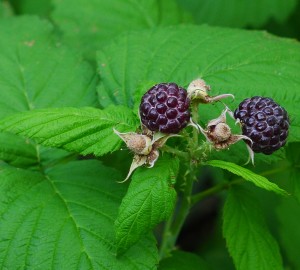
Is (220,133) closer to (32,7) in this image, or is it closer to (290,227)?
(290,227)

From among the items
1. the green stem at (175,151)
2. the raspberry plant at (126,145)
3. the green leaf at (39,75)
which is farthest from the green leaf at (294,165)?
the green leaf at (39,75)

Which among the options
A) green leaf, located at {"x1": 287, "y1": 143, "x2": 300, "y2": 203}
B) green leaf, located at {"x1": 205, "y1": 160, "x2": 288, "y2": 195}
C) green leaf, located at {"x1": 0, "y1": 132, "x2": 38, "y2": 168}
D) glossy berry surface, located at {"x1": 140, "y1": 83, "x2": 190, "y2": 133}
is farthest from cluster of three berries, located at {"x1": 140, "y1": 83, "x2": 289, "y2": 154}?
green leaf, located at {"x1": 0, "y1": 132, "x2": 38, "y2": 168}

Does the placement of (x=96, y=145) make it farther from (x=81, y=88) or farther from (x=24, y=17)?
(x=24, y=17)

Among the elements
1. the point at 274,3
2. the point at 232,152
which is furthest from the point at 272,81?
the point at 274,3

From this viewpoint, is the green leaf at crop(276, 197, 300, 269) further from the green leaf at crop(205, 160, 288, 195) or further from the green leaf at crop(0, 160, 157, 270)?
the green leaf at crop(205, 160, 288, 195)

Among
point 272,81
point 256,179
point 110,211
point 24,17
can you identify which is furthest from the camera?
point 24,17

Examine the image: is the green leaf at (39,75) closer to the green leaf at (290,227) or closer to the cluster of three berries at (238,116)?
the cluster of three berries at (238,116)

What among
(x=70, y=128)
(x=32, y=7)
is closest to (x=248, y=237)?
(x=70, y=128)
